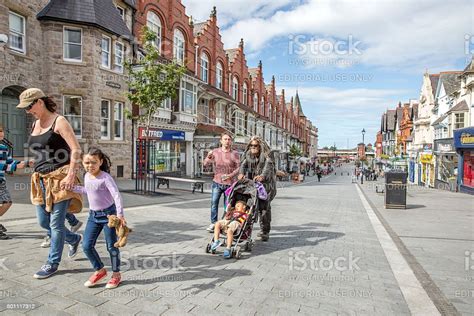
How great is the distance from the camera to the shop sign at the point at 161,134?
57.7 ft

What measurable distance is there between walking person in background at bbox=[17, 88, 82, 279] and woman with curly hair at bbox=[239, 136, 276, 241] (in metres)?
2.76

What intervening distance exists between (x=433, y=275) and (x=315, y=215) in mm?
4712

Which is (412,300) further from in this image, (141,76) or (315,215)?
(141,76)

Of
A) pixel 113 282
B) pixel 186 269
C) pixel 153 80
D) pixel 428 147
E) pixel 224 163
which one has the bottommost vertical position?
pixel 186 269

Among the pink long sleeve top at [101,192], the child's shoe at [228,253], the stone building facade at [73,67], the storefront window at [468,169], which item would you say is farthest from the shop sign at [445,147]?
the pink long sleeve top at [101,192]

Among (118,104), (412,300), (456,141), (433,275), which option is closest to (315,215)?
(433,275)

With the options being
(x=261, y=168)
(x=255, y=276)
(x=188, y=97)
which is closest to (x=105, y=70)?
(x=188, y=97)

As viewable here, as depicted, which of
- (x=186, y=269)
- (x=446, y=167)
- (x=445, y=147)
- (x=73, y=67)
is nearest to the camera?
(x=186, y=269)

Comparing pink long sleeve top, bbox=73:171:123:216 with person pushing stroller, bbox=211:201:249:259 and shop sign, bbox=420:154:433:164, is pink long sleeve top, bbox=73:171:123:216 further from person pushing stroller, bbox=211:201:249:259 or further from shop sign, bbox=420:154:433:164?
shop sign, bbox=420:154:433:164

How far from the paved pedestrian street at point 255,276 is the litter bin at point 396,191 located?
15.6 feet

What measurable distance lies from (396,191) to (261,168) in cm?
814

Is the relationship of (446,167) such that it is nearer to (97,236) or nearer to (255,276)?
(255,276)

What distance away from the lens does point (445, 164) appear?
25672mm

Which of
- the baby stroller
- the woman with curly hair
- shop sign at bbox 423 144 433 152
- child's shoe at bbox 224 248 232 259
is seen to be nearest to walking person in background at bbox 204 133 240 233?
the woman with curly hair
